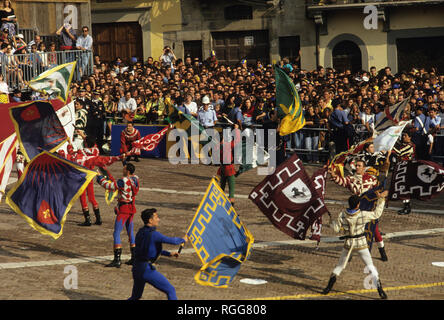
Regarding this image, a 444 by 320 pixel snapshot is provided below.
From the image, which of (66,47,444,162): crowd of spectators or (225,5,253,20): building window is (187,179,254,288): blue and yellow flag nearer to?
(66,47,444,162): crowd of spectators

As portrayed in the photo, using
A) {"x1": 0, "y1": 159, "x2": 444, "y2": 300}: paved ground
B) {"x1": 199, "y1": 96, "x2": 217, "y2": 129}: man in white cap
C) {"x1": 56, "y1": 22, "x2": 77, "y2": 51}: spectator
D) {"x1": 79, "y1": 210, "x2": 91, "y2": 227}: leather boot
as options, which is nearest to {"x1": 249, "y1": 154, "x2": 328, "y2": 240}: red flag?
{"x1": 0, "y1": 159, "x2": 444, "y2": 300}: paved ground

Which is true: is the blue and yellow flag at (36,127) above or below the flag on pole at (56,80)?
below

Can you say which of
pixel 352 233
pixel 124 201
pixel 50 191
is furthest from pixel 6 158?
pixel 352 233

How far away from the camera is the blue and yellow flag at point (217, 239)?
11727 millimetres

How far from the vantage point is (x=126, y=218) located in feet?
46.3

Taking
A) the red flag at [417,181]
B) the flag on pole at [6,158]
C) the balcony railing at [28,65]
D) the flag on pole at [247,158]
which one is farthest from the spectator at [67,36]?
the red flag at [417,181]

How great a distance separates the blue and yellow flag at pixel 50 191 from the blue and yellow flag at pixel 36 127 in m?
1.03

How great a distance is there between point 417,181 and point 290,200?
7.98 ft

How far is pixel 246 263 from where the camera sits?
14031mm

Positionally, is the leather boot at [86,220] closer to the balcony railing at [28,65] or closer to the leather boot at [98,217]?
the leather boot at [98,217]

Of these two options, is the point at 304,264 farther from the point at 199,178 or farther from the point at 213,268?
the point at 199,178

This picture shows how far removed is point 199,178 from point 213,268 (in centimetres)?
1006

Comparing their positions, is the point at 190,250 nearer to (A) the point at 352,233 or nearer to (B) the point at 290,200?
(B) the point at 290,200

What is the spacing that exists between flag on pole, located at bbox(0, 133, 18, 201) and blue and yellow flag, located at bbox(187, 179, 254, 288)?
172 inches
